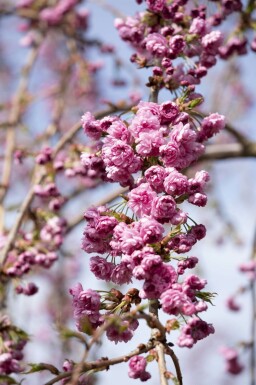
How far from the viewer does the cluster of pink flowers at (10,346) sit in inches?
110

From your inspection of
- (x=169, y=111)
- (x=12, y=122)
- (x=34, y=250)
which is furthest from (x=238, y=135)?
(x=169, y=111)

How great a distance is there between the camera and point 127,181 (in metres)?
2.31

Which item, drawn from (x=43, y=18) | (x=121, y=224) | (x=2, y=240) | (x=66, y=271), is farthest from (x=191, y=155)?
(x=66, y=271)

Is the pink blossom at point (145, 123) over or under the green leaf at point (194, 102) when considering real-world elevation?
under

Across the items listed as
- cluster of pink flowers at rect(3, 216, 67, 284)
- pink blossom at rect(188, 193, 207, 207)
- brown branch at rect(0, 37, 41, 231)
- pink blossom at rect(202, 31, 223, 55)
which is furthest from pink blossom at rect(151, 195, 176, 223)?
brown branch at rect(0, 37, 41, 231)

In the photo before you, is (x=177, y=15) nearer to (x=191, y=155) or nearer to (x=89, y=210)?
(x=191, y=155)

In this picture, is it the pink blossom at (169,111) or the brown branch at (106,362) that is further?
the pink blossom at (169,111)

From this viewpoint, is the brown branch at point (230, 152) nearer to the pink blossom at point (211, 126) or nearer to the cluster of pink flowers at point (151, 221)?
the pink blossom at point (211, 126)

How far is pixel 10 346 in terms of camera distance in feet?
9.78

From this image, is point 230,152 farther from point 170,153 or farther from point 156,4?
point 170,153

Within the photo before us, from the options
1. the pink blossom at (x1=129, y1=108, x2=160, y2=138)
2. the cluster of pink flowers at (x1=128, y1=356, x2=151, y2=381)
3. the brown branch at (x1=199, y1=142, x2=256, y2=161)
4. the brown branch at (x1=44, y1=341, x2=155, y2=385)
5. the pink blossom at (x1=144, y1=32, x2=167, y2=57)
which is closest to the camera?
the brown branch at (x1=44, y1=341, x2=155, y2=385)


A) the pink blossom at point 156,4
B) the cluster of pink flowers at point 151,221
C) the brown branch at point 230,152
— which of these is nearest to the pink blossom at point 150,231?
the cluster of pink flowers at point 151,221

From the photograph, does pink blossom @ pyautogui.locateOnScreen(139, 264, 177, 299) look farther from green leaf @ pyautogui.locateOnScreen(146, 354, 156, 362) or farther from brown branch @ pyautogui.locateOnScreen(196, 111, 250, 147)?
brown branch @ pyautogui.locateOnScreen(196, 111, 250, 147)

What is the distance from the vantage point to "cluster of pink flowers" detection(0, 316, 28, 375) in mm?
2801
